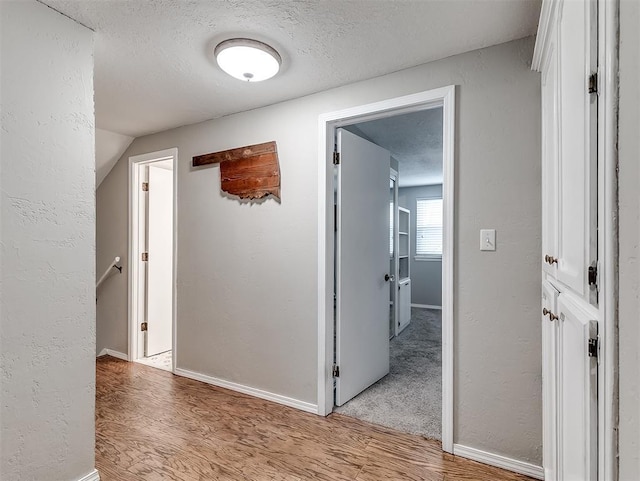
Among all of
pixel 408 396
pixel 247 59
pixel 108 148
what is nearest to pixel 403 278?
pixel 408 396

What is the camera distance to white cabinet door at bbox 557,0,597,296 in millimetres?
776

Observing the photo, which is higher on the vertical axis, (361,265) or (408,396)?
(361,265)

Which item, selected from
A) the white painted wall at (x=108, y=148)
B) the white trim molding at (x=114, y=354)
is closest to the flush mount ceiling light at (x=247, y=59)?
the white painted wall at (x=108, y=148)

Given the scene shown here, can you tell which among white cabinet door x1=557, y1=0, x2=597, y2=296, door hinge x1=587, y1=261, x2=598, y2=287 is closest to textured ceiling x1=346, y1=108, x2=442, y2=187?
white cabinet door x1=557, y1=0, x2=597, y2=296

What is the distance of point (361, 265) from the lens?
2754 millimetres

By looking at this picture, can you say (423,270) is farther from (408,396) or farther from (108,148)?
(108,148)

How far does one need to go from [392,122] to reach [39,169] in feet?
8.82

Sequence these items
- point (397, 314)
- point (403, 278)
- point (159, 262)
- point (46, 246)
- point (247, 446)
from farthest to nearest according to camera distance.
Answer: point (403, 278)
point (397, 314)
point (159, 262)
point (247, 446)
point (46, 246)

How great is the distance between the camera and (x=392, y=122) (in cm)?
325

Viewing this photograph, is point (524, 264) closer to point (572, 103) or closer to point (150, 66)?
point (572, 103)

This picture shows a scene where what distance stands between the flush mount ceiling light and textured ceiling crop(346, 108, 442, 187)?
1.27 m

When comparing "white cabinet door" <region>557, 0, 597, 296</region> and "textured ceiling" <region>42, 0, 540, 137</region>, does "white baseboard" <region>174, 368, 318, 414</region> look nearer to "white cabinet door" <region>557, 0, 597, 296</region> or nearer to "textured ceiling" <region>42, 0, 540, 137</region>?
"white cabinet door" <region>557, 0, 597, 296</region>

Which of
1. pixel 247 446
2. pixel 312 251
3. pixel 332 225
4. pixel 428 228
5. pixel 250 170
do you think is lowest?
pixel 247 446

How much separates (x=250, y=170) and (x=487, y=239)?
1.79 metres
